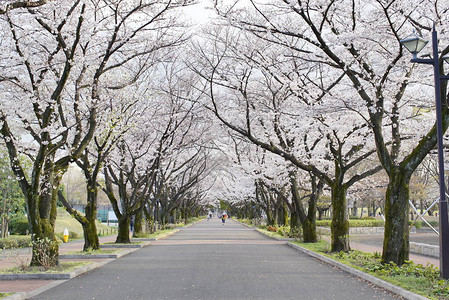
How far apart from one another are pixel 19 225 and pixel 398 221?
2804cm

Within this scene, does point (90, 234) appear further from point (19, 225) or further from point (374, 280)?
point (19, 225)

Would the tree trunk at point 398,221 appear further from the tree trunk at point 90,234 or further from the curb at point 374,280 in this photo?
the tree trunk at point 90,234

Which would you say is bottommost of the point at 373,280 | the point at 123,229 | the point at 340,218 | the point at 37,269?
the point at 37,269

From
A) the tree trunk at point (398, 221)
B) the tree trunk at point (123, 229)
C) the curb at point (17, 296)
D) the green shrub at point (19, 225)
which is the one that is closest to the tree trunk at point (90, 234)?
the tree trunk at point (123, 229)

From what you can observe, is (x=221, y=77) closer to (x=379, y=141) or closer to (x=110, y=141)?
(x=110, y=141)

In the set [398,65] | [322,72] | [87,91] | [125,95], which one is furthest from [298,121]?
[87,91]

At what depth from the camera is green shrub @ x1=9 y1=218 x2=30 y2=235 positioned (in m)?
32.8

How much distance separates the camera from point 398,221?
1245 cm

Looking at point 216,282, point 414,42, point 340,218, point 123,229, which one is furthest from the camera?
point 123,229

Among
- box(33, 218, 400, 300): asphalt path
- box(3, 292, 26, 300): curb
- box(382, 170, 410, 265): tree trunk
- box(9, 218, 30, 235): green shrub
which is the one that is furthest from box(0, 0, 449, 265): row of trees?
box(9, 218, 30, 235): green shrub

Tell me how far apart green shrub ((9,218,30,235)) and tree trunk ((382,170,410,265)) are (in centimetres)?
2720

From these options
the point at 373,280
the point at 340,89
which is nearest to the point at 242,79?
the point at 340,89

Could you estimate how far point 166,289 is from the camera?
982cm

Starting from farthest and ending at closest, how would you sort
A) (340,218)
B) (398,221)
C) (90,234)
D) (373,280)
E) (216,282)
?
(90,234), (340,218), (398,221), (373,280), (216,282)
